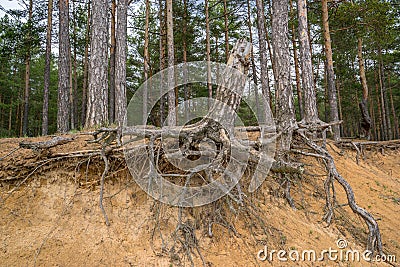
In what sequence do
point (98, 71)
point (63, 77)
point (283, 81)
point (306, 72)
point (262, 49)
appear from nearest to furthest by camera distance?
point (283, 81) → point (98, 71) → point (306, 72) → point (63, 77) → point (262, 49)

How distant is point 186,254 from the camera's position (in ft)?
9.37

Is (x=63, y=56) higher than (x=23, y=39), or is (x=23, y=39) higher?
(x=23, y=39)

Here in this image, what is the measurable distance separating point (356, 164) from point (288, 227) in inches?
197

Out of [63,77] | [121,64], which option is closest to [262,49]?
[121,64]

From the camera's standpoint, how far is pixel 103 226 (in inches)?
119

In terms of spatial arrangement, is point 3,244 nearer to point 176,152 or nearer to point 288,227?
point 176,152

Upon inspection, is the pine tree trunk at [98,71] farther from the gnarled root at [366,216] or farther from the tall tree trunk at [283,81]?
the gnarled root at [366,216]

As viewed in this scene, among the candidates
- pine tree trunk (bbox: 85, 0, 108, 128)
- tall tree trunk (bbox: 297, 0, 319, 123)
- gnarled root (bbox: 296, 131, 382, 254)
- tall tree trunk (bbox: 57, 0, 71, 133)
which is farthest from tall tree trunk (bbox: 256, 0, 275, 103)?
gnarled root (bbox: 296, 131, 382, 254)

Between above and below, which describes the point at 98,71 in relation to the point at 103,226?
above

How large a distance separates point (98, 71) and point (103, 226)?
3908 mm

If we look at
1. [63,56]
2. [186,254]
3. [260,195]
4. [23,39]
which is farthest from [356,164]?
[23,39]

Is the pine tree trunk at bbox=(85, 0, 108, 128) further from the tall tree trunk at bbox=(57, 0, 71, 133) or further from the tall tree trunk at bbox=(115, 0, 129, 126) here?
the tall tree trunk at bbox=(57, 0, 71, 133)

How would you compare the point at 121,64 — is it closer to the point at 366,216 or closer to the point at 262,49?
the point at 366,216

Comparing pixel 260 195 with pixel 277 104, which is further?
pixel 277 104
